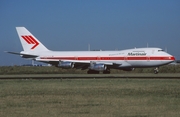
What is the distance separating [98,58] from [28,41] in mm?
14469

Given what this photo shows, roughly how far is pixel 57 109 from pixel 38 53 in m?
60.5

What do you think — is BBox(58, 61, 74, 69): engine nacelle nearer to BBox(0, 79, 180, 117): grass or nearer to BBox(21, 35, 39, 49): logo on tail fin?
BBox(21, 35, 39, 49): logo on tail fin

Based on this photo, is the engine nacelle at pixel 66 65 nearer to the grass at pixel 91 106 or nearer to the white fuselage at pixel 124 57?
the white fuselage at pixel 124 57

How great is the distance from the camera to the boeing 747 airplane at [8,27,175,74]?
228ft

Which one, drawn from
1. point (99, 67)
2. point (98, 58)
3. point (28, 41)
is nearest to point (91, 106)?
point (99, 67)

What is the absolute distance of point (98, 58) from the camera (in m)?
73.2

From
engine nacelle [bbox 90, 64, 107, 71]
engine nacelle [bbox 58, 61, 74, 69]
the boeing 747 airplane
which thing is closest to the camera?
the boeing 747 airplane

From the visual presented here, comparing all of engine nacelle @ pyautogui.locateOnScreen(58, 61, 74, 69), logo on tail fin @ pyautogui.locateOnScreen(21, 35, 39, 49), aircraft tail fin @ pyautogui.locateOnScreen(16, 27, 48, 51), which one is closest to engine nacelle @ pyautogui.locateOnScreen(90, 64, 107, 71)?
engine nacelle @ pyautogui.locateOnScreen(58, 61, 74, 69)

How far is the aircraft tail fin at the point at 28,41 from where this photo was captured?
80.0 metres

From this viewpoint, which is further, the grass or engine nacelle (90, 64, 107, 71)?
engine nacelle (90, 64, 107, 71)

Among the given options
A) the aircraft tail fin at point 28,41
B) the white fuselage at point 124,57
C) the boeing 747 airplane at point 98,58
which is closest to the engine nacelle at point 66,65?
the boeing 747 airplane at point 98,58

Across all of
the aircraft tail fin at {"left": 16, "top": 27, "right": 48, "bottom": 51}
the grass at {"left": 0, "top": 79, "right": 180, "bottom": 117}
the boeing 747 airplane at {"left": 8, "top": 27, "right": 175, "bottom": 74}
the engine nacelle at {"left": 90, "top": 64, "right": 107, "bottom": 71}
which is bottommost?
the grass at {"left": 0, "top": 79, "right": 180, "bottom": 117}

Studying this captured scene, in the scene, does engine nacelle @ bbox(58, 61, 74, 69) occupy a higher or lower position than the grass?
higher

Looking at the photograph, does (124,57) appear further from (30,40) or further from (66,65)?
(30,40)
